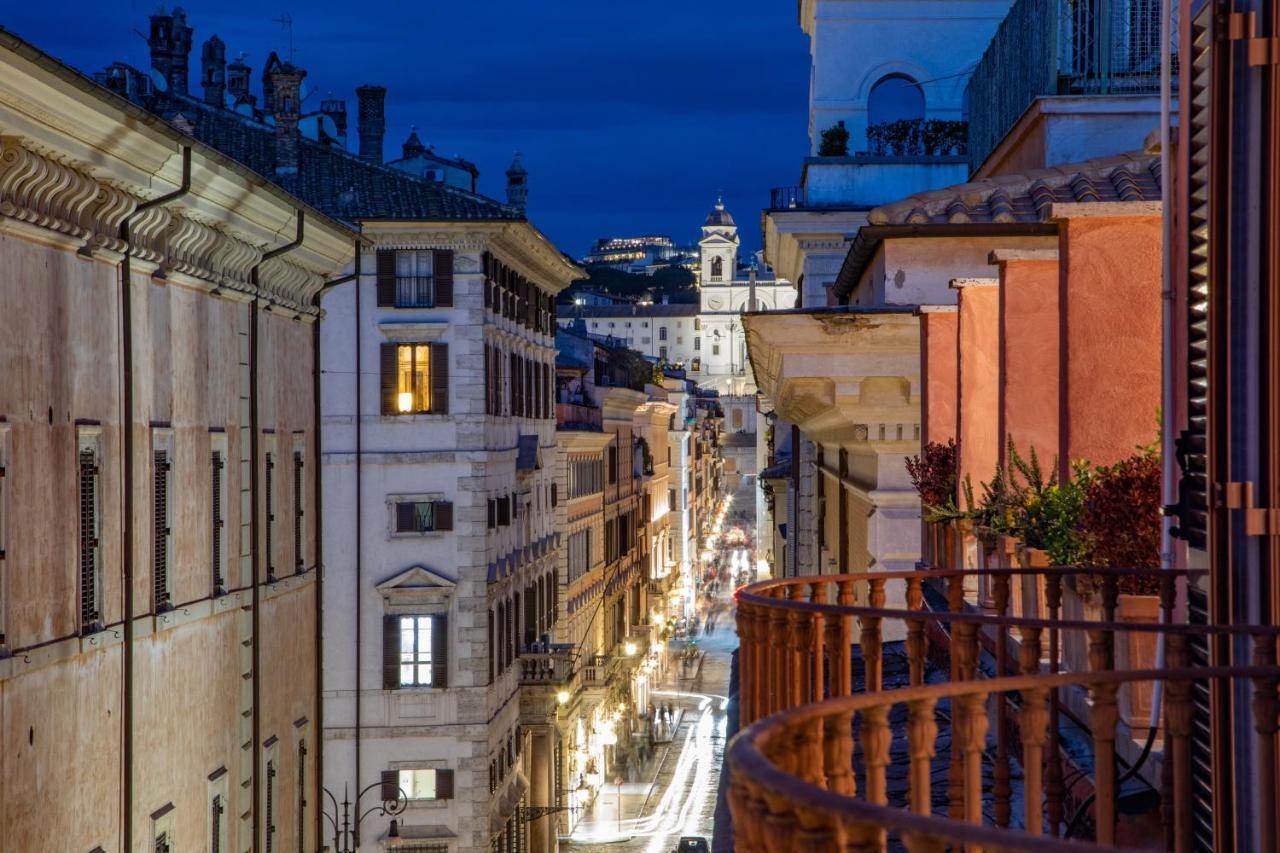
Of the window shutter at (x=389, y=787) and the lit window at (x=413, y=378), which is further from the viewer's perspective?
the lit window at (x=413, y=378)

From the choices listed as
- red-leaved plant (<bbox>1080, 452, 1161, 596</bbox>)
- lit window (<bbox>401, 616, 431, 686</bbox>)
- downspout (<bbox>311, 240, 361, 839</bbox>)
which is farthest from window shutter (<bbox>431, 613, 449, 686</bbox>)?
red-leaved plant (<bbox>1080, 452, 1161, 596</bbox>)

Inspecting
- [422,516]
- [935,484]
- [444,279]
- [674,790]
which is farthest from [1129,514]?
[674,790]

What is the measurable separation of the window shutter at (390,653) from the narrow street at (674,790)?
5.92 m

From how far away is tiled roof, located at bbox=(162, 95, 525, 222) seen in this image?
33031mm

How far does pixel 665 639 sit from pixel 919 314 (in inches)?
2501

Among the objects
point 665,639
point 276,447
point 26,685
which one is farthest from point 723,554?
point 26,685

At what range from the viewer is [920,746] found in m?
4.65

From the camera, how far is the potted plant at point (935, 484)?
541 inches

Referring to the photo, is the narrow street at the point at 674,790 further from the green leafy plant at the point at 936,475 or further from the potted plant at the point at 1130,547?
the potted plant at the point at 1130,547

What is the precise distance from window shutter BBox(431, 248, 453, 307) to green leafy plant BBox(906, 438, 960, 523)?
18999mm

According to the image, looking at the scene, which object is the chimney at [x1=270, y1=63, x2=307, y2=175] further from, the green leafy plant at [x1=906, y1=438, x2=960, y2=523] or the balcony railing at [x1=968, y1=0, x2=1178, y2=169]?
the green leafy plant at [x1=906, y1=438, x2=960, y2=523]

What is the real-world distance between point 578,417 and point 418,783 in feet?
62.1

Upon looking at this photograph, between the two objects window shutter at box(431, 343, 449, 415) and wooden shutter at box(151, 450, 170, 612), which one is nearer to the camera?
wooden shutter at box(151, 450, 170, 612)

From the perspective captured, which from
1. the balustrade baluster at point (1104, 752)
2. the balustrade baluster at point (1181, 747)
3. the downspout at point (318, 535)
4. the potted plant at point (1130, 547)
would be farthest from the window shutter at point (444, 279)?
the balustrade baluster at point (1104, 752)
